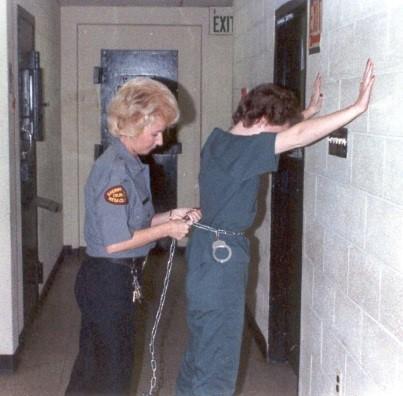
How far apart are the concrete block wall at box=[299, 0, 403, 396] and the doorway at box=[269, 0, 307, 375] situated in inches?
15.8

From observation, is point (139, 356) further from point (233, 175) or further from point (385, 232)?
point (385, 232)

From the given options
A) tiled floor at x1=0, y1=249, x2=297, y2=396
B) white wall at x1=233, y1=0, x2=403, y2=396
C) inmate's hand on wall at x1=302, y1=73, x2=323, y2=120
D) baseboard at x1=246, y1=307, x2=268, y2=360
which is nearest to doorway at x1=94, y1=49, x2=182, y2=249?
tiled floor at x1=0, y1=249, x2=297, y2=396

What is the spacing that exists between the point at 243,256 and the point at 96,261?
0.60 m

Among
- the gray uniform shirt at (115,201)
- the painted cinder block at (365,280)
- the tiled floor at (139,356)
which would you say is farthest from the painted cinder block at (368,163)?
the tiled floor at (139,356)

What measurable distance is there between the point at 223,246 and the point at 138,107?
633 mm

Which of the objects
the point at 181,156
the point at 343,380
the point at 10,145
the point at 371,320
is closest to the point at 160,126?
the point at 371,320

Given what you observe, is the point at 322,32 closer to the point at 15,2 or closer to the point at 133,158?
the point at 133,158

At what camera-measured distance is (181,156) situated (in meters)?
6.67

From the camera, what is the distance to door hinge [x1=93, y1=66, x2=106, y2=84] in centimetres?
646

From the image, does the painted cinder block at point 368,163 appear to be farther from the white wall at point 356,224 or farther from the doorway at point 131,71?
the doorway at point 131,71

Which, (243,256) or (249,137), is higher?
(249,137)

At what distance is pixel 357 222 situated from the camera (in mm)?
2340

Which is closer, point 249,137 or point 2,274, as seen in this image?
point 249,137

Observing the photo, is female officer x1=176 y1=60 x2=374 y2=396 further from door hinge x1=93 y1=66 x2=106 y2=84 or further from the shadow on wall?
door hinge x1=93 y1=66 x2=106 y2=84
